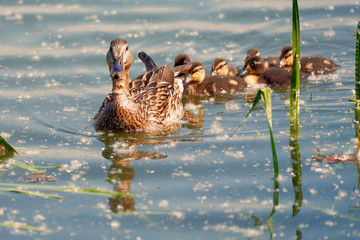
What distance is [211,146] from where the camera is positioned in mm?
5121

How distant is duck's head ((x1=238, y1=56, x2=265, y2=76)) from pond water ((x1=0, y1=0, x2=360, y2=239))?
0.39 m

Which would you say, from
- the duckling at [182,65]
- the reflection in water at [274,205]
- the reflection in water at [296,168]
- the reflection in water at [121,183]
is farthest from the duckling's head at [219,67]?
the reflection in water at [274,205]

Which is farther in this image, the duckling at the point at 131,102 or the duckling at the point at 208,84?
the duckling at the point at 208,84

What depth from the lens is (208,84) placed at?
23.7ft

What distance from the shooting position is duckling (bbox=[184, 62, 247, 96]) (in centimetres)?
719

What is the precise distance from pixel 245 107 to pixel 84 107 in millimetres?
1639

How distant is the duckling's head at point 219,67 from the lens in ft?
24.7

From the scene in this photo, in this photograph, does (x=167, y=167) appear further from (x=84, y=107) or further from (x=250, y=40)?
(x=250, y=40)

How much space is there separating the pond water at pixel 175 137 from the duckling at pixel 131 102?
0.15 m

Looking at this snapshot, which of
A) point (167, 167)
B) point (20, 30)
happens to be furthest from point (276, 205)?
point (20, 30)

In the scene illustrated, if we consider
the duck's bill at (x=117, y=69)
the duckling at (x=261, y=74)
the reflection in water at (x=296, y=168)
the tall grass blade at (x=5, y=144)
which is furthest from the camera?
the duckling at (x=261, y=74)

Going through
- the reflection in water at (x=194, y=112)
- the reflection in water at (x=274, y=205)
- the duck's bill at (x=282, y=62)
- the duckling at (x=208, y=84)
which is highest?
the duck's bill at (x=282, y=62)

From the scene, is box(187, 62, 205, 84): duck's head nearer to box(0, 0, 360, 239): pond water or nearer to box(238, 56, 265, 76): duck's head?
box(0, 0, 360, 239): pond water

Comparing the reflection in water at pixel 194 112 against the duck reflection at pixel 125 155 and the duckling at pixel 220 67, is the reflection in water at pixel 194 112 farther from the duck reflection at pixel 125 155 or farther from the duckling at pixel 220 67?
the duckling at pixel 220 67
